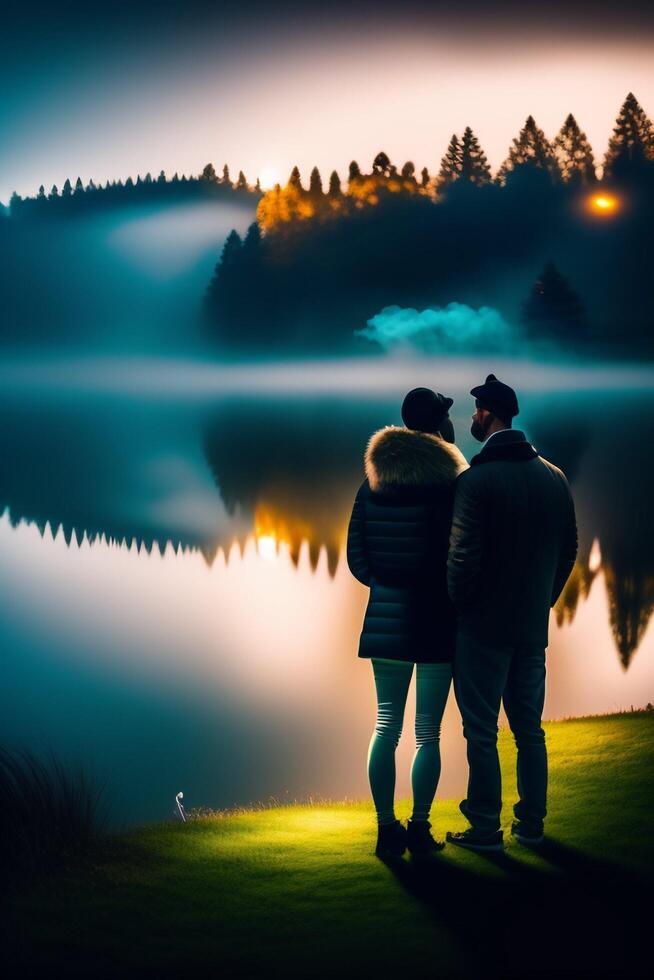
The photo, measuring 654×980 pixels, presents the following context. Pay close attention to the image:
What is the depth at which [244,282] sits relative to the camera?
5662 cm

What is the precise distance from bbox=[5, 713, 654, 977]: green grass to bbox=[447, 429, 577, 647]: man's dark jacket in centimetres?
69

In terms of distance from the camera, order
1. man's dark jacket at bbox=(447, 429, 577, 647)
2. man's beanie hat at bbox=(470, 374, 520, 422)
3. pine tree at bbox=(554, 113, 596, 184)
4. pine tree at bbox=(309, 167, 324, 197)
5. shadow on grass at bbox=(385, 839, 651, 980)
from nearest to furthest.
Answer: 1. shadow on grass at bbox=(385, 839, 651, 980)
2. man's dark jacket at bbox=(447, 429, 577, 647)
3. man's beanie hat at bbox=(470, 374, 520, 422)
4. pine tree at bbox=(554, 113, 596, 184)
5. pine tree at bbox=(309, 167, 324, 197)

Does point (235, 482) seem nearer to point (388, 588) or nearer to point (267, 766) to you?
point (267, 766)

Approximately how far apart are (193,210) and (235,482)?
1239 inches

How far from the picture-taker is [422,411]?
3.36 meters

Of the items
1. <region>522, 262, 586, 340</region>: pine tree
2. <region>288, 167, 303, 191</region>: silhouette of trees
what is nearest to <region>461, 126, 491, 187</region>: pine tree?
<region>522, 262, 586, 340</region>: pine tree

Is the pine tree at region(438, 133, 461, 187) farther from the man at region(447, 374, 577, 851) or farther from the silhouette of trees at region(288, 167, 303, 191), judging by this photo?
the man at region(447, 374, 577, 851)

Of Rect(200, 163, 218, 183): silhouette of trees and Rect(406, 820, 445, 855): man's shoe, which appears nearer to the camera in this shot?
Rect(406, 820, 445, 855): man's shoe

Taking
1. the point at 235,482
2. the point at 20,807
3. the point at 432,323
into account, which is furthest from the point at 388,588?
the point at 432,323

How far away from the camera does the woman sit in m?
3.27

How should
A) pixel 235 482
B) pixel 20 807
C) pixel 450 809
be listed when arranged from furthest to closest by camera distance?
1. pixel 235 482
2. pixel 450 809
3. pixel 20 807

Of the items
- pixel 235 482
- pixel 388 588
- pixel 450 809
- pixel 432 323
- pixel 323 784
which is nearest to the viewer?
pixel 388 588

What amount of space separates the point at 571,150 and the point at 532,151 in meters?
1.79

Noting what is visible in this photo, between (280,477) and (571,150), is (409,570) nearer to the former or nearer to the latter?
(280,477)
